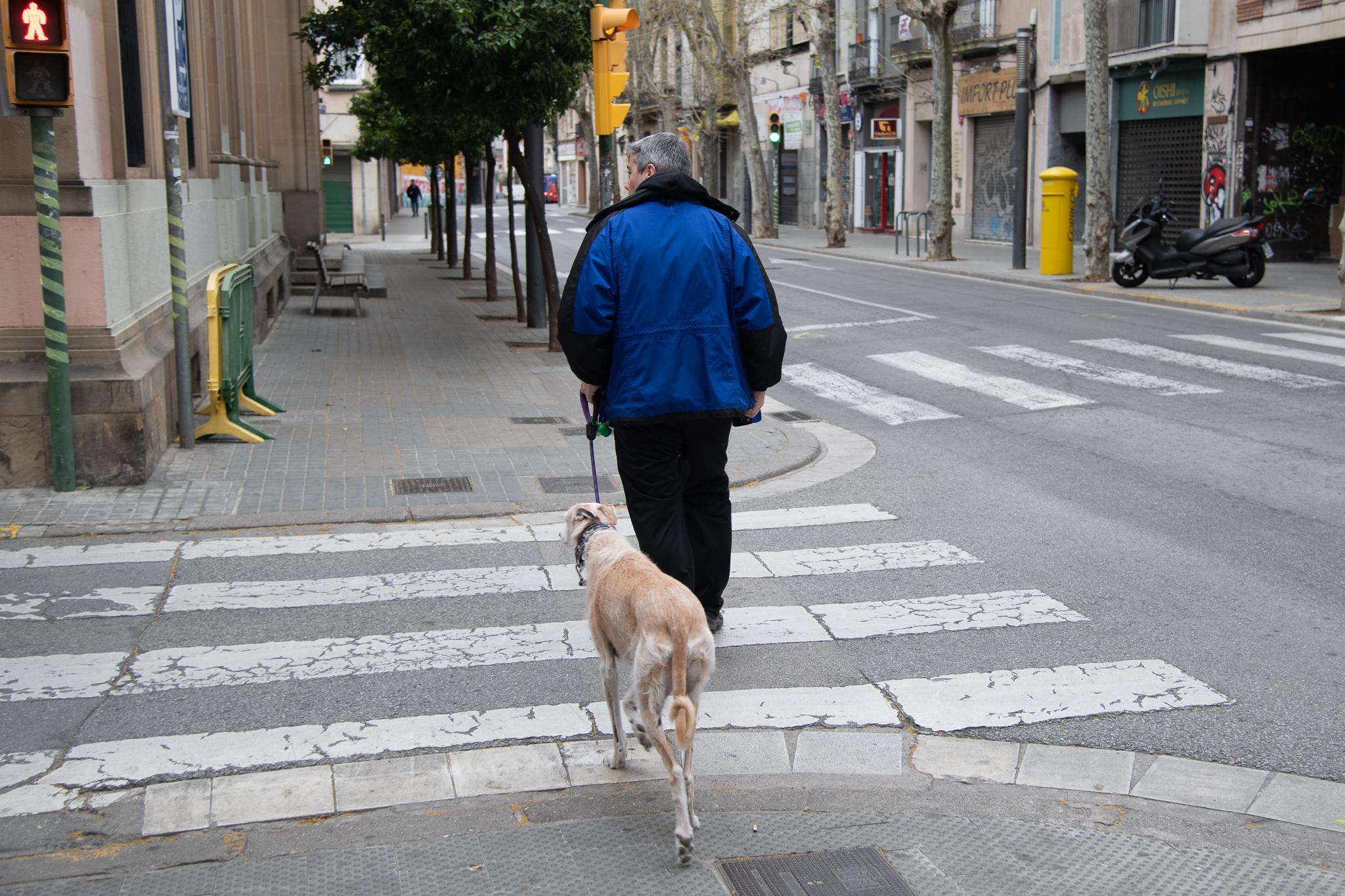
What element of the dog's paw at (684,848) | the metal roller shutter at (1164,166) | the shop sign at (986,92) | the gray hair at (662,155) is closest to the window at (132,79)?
the gray hair at (662,155)

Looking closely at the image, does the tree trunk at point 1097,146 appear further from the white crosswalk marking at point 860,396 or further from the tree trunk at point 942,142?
the white crosswalk marking at point 860,396

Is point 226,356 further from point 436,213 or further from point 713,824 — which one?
point 436,213

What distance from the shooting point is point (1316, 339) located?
1405cm

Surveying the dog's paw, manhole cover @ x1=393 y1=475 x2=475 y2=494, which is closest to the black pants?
the dog's paw

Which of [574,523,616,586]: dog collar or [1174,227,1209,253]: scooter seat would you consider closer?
[574,523,616,586]: dog collar

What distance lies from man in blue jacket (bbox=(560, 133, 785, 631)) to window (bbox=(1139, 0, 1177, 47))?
23.7 metres

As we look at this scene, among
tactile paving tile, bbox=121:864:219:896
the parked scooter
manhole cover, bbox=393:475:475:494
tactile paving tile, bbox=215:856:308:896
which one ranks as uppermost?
the parked scooter

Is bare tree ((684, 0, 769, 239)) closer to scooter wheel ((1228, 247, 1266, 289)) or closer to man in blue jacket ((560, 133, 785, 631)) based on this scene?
scooter wheel ((1228, 247, 1266, 289))

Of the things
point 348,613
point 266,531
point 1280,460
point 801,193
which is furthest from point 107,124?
point 801,193

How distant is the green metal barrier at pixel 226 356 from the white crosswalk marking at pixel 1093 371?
7.44 m

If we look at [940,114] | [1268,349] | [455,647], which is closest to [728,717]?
[455,647]

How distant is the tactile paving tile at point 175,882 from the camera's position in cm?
330

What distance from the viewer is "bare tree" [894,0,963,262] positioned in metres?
25.3

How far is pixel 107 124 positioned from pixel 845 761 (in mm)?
7226
